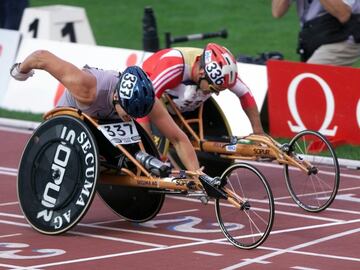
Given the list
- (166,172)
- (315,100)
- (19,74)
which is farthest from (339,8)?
(19,74)

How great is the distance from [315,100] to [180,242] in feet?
14.3

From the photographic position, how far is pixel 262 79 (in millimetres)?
→ 15898

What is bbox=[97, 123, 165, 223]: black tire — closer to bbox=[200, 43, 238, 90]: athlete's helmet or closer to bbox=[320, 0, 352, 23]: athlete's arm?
bbox=[200, 43, 238, 90]: athlete's helmet

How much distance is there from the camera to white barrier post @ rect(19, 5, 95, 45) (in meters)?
18.9

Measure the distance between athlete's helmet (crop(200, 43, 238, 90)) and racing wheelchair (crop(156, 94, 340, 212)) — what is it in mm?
682

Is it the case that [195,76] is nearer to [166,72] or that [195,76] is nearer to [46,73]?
[166,72]

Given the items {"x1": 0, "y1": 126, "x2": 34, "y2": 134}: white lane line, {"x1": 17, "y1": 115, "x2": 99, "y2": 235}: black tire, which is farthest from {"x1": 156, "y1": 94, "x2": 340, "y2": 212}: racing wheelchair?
{"x1": 0, "y1": 126, "x2": 34, "y2": 134}: white lane line

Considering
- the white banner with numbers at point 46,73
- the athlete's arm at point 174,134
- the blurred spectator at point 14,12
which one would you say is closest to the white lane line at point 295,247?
the athlete's arm at point 174,134

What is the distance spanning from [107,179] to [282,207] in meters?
1.90

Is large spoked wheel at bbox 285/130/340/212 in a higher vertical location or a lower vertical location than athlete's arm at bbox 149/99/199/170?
lower

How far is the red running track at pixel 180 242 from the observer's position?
1059 centimetres

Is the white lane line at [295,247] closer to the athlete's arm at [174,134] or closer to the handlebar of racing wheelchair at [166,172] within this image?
the handlebar of racing wheelchair at [166,172]

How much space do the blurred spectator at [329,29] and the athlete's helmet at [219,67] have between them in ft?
10.0


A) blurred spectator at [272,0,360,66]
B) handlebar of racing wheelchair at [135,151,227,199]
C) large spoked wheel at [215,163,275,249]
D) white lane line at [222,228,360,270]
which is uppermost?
blurred spectator at [272,0,360,66]
